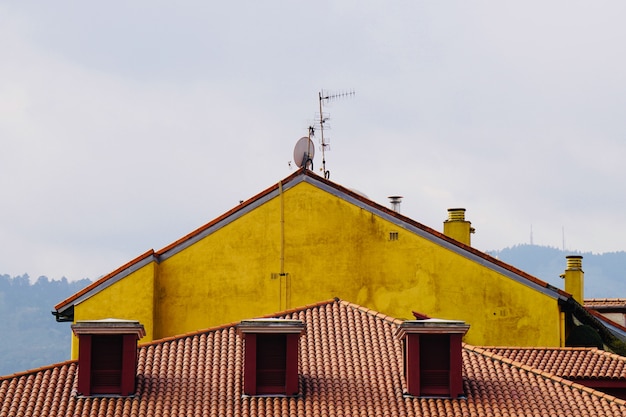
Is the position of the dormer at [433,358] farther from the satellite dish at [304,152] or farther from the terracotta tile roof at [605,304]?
the terracotta tile roof at [605,304]

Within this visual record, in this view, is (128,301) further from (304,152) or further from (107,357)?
(107,357)

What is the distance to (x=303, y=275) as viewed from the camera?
159 feet

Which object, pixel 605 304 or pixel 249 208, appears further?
pixel 605 304

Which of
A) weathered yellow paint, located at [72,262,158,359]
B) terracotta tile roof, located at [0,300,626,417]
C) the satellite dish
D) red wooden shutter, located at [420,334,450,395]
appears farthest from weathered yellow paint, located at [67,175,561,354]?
red wooden shutter, located at [420,334,450,395]

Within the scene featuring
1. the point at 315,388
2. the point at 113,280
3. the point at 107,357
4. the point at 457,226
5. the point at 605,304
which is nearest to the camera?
the point at 315,388

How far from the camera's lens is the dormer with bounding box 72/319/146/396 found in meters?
36.9

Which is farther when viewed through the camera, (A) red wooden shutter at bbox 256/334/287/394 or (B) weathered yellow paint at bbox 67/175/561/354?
(B) weathered yellow paint at bbox 67/175/561/354

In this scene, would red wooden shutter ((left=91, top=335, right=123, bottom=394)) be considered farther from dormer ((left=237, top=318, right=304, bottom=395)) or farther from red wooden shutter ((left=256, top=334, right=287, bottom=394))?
red wooden shutter ((left=256, top=334, right=287, bottom=394))

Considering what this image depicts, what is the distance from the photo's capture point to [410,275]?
48.3 meters

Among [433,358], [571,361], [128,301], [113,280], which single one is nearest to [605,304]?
[571,361]

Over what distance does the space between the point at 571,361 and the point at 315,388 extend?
858cm

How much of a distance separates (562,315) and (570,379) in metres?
6.18

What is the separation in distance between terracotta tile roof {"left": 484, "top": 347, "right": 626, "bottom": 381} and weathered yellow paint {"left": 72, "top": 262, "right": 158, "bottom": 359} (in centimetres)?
1010

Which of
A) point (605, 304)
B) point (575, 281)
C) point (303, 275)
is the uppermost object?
point (575, 281)
